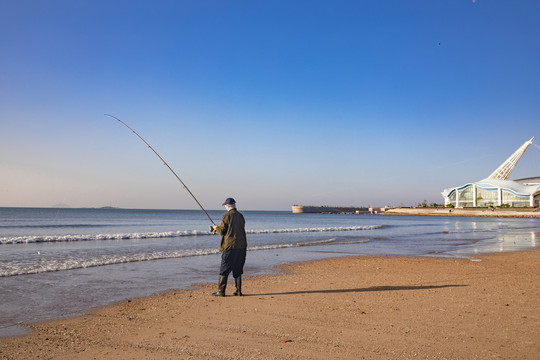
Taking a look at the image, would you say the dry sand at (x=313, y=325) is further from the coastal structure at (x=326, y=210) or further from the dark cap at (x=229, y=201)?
the coastal structure at (x=326, y=210)

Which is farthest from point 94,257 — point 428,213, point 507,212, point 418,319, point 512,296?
point 428,213

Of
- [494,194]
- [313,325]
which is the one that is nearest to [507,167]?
[494,194]

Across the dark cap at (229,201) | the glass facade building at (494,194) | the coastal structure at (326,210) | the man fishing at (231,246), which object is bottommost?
the coastal structure at (326,210)

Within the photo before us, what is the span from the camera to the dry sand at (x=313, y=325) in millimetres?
4836

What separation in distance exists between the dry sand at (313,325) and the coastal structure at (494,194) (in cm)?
11550

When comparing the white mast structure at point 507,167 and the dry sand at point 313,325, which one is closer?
the dry sand at point 313,325

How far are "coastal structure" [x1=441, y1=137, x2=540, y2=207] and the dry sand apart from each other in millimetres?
115500

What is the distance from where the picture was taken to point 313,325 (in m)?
5.96

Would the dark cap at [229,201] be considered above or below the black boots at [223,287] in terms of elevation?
above

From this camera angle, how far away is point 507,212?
295 ft

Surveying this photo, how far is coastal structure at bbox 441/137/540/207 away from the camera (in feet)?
349

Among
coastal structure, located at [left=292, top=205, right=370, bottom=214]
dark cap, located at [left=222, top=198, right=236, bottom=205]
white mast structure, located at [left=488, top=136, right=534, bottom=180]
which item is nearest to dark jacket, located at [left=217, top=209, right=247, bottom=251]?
dark cap, located at [left=222, top=198, right=236, bottom=205]

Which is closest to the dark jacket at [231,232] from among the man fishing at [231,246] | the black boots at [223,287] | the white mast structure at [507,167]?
the man fishing at [231,246]

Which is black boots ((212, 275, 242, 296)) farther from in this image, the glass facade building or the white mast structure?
the white mast structure
